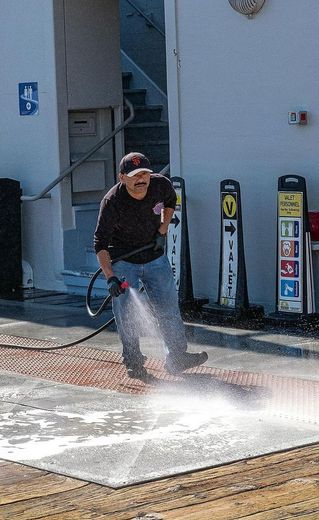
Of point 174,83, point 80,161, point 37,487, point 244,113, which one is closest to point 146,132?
point 80,161

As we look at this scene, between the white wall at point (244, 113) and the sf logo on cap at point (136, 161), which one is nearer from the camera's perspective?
the sf logo on cap at point (136, 161)

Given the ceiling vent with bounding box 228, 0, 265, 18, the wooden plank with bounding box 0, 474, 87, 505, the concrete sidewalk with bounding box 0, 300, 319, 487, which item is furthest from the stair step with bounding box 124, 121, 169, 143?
the wooden plank with bounding box 0, 474, 87, 505

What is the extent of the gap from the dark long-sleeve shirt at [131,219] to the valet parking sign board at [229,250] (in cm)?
230

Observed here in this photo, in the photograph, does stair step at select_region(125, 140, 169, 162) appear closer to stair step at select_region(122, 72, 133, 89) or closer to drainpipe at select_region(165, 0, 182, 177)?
stair step at select_region(122, 72, 133, 89)

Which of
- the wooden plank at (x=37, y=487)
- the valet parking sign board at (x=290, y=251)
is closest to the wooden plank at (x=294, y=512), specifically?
the wooden plank at (x=37, y=487)

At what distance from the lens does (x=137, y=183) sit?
8.57m

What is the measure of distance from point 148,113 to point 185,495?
10088 millimetres

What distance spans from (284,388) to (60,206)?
5962mm

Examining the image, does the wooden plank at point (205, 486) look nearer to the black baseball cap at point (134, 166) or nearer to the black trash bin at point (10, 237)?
the black baseball cap at point (134, 166)

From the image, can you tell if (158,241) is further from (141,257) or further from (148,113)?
(148,113)

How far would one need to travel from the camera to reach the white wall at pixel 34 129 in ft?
44.7

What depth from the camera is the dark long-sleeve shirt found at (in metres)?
8.66

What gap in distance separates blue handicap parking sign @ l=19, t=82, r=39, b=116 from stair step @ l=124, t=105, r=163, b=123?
184 centimetres

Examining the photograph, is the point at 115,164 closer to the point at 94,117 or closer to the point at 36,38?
the point at 94,117
